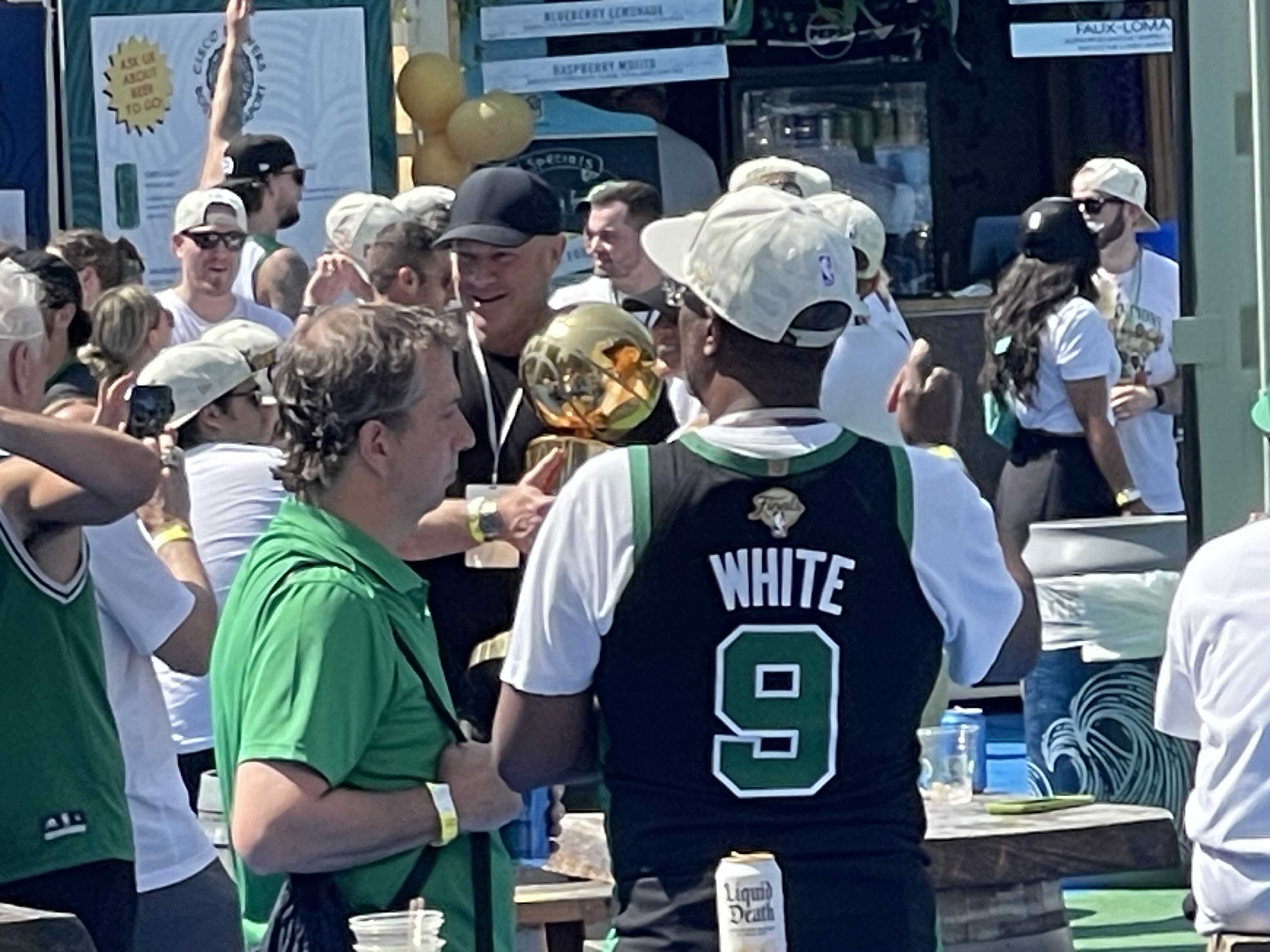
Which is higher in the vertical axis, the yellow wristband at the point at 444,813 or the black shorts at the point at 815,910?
the yellow wristband at the point at 444,813

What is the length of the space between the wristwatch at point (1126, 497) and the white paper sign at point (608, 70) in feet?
12.7

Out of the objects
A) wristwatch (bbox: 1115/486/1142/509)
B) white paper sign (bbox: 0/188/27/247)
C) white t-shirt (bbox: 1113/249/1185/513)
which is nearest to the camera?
wristwatch (bbox: 1115/486/1142/509)

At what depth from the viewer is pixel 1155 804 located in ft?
24.3

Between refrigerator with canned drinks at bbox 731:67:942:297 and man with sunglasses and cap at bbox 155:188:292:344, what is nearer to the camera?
man with sunglasses and cap at bbox 155:188:292:344

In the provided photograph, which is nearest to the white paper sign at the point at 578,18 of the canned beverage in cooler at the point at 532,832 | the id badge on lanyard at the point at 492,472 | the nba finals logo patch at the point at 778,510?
the id badge on lanyard at the point at 492,472

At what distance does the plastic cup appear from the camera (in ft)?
17.6

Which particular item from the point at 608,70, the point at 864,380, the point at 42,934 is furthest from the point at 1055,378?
the point at 42,934

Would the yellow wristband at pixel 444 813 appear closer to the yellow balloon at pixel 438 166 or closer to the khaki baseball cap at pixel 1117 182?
the khaki baseball cap at pixel 1117 182

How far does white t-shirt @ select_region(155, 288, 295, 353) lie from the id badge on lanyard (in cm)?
279

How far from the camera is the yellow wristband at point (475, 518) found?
4656 mm

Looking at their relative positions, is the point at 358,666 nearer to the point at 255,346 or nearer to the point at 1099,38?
the point at 255,346

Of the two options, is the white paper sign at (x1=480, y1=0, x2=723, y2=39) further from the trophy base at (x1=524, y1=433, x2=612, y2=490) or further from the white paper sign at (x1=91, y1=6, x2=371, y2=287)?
the trophy base at (x1=524, y1=433, x2=612, y2=490)

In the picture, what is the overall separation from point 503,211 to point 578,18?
6.36 meters

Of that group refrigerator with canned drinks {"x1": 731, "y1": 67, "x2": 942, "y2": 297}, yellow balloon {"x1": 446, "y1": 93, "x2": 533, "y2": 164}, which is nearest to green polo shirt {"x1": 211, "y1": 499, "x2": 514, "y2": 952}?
yellow balloon {"x1": 446, "y1": 93, "x2": 533, "y2": 164}
